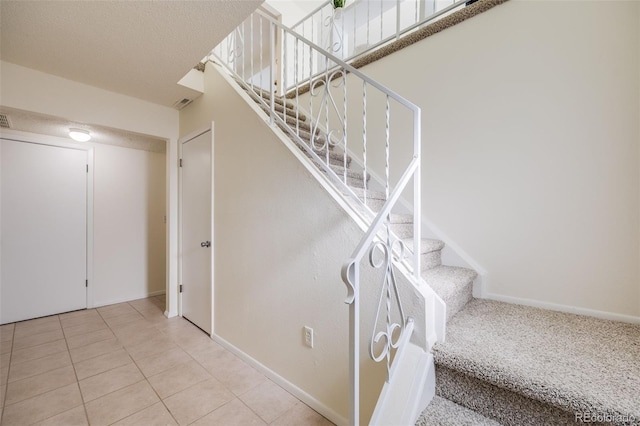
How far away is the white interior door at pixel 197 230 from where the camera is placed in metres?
2.48

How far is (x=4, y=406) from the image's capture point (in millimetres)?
1576

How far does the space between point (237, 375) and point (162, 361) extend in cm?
66

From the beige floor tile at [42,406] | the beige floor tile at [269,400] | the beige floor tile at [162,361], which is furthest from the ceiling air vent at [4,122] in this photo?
the beige floor tile at [269,400]

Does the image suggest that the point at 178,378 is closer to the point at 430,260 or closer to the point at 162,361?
the point at 162,361

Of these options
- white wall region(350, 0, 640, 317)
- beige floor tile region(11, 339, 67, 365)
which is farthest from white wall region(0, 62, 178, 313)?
white wall region(350, 0, 640, 317)

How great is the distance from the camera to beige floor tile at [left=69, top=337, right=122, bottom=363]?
2.14 meters

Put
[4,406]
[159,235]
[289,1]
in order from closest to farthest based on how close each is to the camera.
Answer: [4,406]
[159,235]
[289,1]

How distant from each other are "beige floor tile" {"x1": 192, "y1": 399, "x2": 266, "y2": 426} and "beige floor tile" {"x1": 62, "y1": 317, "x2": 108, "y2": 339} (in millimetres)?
1967

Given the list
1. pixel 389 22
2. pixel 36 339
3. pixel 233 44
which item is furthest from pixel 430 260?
pixel 36 339

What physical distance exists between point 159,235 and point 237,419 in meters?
3.16

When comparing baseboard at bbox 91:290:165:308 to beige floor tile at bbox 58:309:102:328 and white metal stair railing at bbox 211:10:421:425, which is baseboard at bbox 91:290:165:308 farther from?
white metal stair railing at bbox 211:10:421:425

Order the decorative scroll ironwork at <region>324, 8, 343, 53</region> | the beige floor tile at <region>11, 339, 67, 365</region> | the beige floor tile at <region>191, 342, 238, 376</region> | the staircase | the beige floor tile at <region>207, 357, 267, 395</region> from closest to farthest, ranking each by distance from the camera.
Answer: the staircase → the beige floor tile at <region>207, 357, 267, 395</region> → the beige floor tile at <region>191, 342, 238, 376</region> → the beige floor tile at <region>11, 339, 67, 365</region> → the decorative scroll ironwork at <region>324, 8, 343, 53</region>

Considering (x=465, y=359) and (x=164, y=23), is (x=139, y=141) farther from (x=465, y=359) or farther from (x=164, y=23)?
(x=465, y=359)

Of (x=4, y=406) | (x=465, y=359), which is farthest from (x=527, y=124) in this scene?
(x=4, y=406)
